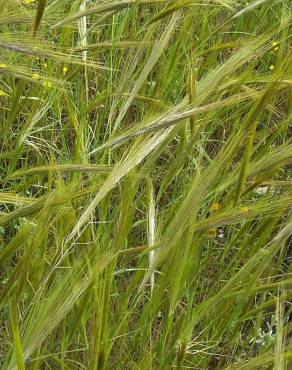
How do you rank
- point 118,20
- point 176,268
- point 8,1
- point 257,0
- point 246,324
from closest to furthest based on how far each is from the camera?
1. point 176,268
2. point 8,1
3. point 257,0
4. point 246,324
5. point 118,20

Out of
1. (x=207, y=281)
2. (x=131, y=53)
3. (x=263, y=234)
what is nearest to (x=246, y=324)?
(x=207, y=281)

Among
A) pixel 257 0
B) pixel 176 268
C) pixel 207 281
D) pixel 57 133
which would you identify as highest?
pixel 257 0

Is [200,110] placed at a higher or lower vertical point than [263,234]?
higher

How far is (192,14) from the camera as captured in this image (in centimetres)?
159

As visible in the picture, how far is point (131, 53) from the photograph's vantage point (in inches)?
62.0

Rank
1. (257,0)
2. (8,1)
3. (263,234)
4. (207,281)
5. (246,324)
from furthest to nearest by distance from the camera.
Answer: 1. (246,324)
2. (207,281)
3. (257,0)
4. (263,234)
5. (8,1)

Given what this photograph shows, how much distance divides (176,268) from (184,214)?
7 cm

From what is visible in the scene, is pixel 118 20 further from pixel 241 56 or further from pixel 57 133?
pixel 241 56

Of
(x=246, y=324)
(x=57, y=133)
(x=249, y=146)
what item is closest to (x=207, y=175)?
(x=249, y=146)

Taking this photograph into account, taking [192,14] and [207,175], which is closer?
[207,175]

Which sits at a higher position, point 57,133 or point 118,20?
point 118,20

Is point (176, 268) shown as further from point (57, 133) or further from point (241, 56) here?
point (57, 133)

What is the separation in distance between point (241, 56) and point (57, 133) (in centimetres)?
75


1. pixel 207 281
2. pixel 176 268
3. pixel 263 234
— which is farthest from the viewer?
pixel 207 281
